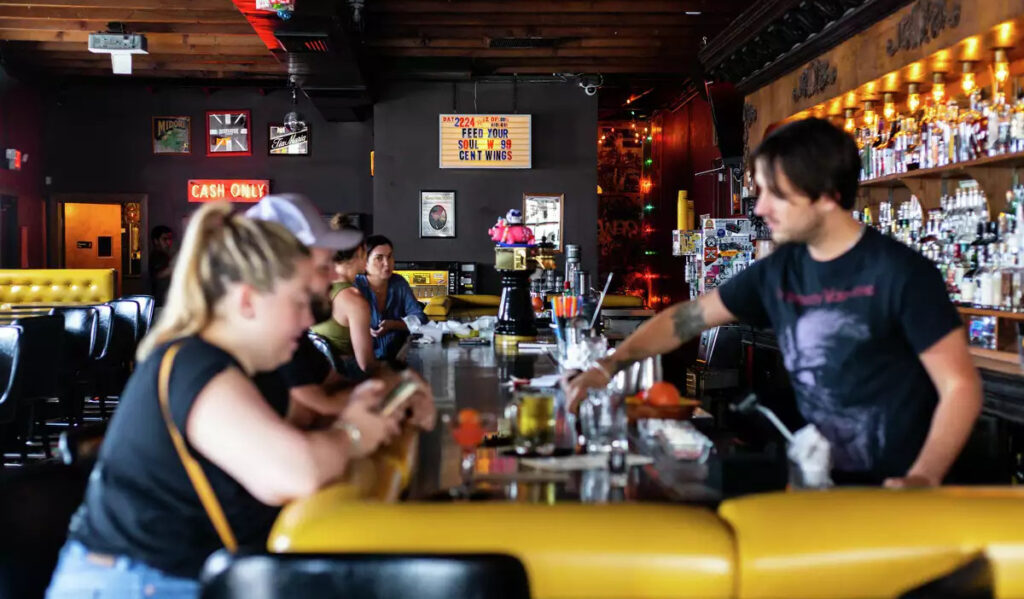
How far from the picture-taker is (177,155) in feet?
42.0

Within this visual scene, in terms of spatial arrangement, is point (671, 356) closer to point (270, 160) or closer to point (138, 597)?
point (138, 597)

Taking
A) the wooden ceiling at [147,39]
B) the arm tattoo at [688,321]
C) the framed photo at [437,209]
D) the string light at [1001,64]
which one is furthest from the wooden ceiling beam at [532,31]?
the arm tattoo at [688,321]

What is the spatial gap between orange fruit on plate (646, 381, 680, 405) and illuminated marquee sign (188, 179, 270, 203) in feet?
36.7

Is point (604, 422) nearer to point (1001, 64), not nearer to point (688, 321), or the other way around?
point (688, 321)

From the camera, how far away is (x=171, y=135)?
12.8m

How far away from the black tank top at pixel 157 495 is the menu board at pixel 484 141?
9711 millimetres

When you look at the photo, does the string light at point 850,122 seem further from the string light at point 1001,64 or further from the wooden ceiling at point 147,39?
the wooden ceiling at point 147,39

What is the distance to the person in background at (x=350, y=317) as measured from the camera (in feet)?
14.4

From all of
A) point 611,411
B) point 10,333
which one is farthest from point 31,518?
point 10,333

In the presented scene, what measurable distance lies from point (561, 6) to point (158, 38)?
4457 millimetres

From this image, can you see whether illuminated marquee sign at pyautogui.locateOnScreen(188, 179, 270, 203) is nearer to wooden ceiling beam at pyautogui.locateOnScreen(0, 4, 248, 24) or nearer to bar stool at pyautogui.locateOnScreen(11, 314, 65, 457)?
wooden ceiling beam at pyautogui.locateOnScreen(0, 4, 248, 24)

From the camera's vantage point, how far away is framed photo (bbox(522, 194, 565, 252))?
444 inches

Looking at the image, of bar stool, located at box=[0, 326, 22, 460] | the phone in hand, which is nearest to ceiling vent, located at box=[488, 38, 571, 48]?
bar stool, located at box=[0, 326, 22, 460]

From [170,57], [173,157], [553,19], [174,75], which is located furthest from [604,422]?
[173,157]
